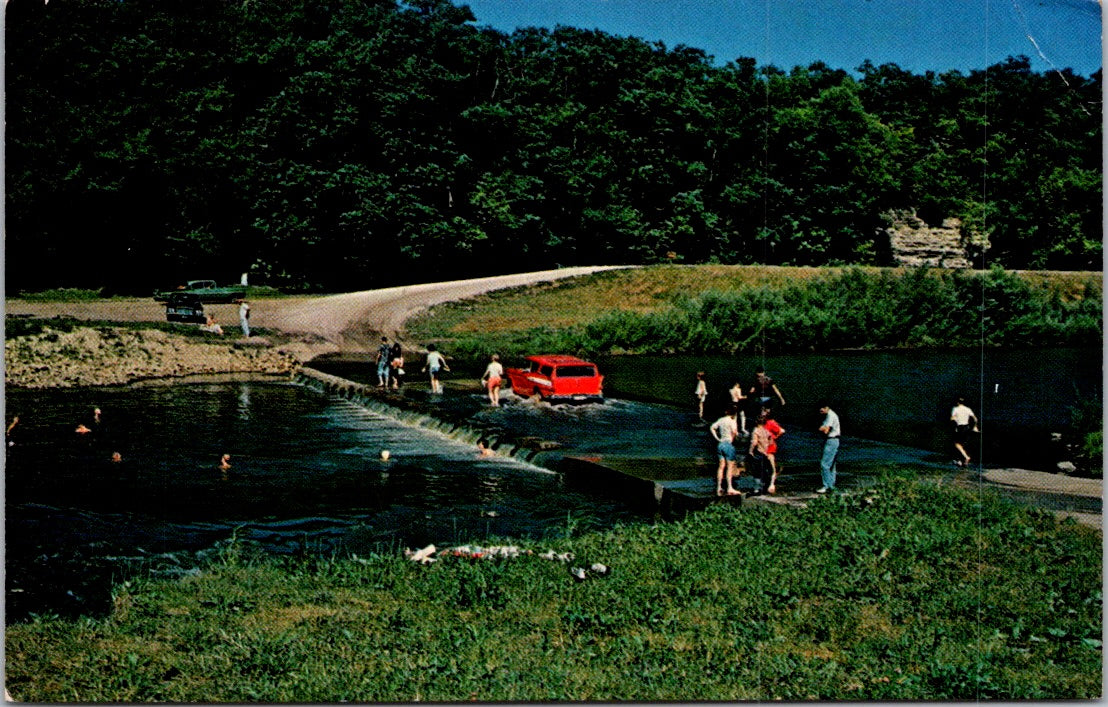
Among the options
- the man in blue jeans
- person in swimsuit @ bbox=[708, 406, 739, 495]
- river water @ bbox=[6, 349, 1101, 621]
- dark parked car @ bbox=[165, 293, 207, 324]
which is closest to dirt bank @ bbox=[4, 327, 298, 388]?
river water @ bbox=[6, 349, 1101, 621]

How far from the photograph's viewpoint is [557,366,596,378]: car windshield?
1034 inches

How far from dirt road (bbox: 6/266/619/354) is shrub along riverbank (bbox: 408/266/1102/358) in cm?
60

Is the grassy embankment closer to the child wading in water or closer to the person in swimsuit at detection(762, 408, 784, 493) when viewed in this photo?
the child wading in water

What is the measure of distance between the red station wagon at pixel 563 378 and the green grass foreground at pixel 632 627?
12865 millimetres

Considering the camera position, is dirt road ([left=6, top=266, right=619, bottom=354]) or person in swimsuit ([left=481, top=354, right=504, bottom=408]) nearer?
dirt road ([left=6, top=266, right=619, bottom=354])

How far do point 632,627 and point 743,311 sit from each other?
1320 cm

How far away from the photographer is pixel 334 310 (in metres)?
28.5

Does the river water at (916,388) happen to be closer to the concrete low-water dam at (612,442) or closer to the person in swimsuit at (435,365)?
the concrete low-water dam at (612,442)

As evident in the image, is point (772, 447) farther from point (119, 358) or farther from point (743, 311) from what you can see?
point (119, 358)

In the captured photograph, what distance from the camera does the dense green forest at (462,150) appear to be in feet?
46.4

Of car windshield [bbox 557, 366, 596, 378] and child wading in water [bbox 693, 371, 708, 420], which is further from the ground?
car windshield [bbox 557, 366, 596, 378]

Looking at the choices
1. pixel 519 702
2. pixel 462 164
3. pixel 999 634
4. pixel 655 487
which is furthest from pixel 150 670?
pixel 462 164

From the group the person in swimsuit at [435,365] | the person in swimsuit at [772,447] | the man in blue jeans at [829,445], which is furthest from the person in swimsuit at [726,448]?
the person in swimsuit at [435,365]

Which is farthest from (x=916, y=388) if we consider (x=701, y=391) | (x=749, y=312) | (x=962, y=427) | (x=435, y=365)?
(x=435, y=365)
